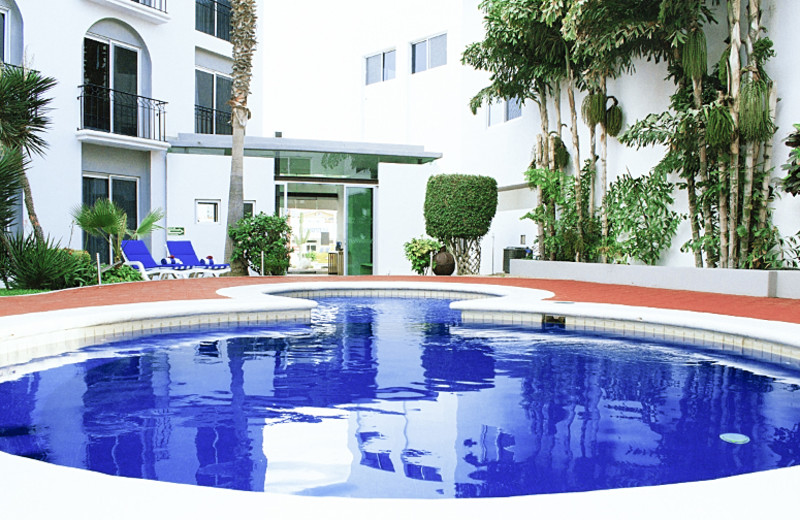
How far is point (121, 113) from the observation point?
639 inches

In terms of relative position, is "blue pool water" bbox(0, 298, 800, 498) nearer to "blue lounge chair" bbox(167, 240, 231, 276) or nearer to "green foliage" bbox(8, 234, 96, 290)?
"green foliage" bbox(8, 234, 96, 290)

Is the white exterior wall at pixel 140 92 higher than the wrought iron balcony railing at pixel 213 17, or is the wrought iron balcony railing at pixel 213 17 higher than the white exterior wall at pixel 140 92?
the wrought iron balcony railing at pixel 213 17

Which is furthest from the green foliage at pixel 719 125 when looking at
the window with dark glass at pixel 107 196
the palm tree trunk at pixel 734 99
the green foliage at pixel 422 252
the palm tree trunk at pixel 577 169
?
the window with dark glass at pixel 107 196

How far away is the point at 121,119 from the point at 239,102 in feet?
11.0

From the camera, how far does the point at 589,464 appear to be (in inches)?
142

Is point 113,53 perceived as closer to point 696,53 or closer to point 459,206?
point 459,206

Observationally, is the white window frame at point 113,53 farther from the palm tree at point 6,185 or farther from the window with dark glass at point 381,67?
the window with dark glass at point 381,67

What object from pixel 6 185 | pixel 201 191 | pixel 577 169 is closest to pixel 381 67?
pixel 201 191

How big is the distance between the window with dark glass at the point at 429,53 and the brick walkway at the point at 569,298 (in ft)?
41.6

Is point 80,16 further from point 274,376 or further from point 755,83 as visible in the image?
point 755,83

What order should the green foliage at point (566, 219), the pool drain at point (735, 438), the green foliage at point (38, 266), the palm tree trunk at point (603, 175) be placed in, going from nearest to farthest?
the pool drain at point (735, 438) → the green foliage at point (38, 266) → the palm tree trunk at point (603, 175) → the green foliage at point (566, 219)

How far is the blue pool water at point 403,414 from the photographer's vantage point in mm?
3492

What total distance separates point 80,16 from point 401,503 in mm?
16008

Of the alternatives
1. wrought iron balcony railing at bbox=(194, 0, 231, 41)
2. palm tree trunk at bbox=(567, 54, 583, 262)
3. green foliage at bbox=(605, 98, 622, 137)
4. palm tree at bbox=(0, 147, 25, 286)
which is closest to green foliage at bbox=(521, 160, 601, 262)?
palm tree trunk at bbox=(567, 54, 583, 262)
